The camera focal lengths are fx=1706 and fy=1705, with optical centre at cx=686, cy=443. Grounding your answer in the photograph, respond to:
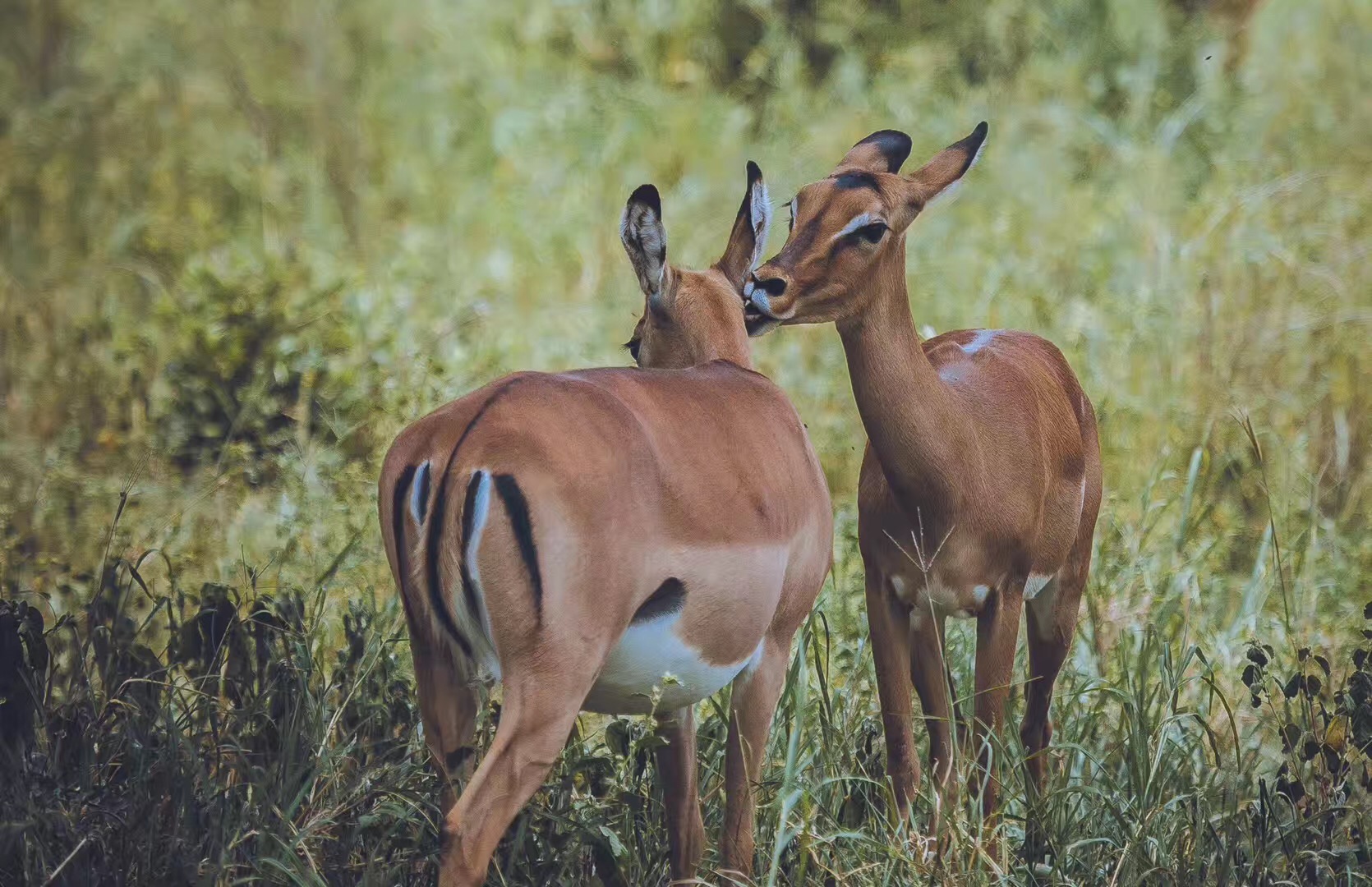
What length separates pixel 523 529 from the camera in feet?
9.14

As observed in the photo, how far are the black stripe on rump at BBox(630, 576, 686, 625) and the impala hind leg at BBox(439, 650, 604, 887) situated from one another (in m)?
0.19

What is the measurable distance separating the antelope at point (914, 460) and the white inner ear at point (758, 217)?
0.72 feet

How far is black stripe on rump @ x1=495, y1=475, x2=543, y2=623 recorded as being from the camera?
2785 mm

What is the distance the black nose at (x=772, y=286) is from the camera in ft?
12.0

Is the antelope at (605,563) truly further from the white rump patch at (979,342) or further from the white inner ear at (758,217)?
the white rump patch at (979,342)

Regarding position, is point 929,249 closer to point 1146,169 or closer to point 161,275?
point 1146,169

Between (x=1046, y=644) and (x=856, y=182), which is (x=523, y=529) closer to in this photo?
(x=856, y=182)

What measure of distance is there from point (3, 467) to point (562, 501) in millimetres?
3891

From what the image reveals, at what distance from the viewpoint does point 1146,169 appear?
809 centimetres

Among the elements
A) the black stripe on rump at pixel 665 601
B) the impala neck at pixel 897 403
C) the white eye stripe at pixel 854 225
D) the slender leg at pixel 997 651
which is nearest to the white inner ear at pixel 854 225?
the white eye stripe at pixel 854 225

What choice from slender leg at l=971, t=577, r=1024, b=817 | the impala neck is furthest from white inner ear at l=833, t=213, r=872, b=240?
slender leg at l=971, t=577, r=1024, b=817

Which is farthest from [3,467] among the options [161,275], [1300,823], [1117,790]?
[1300,823]

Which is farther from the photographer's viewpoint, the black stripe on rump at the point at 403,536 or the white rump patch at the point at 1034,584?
the white rump patch at the point at 1034,584

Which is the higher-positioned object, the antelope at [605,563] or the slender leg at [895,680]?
the antelope at [605,563]
